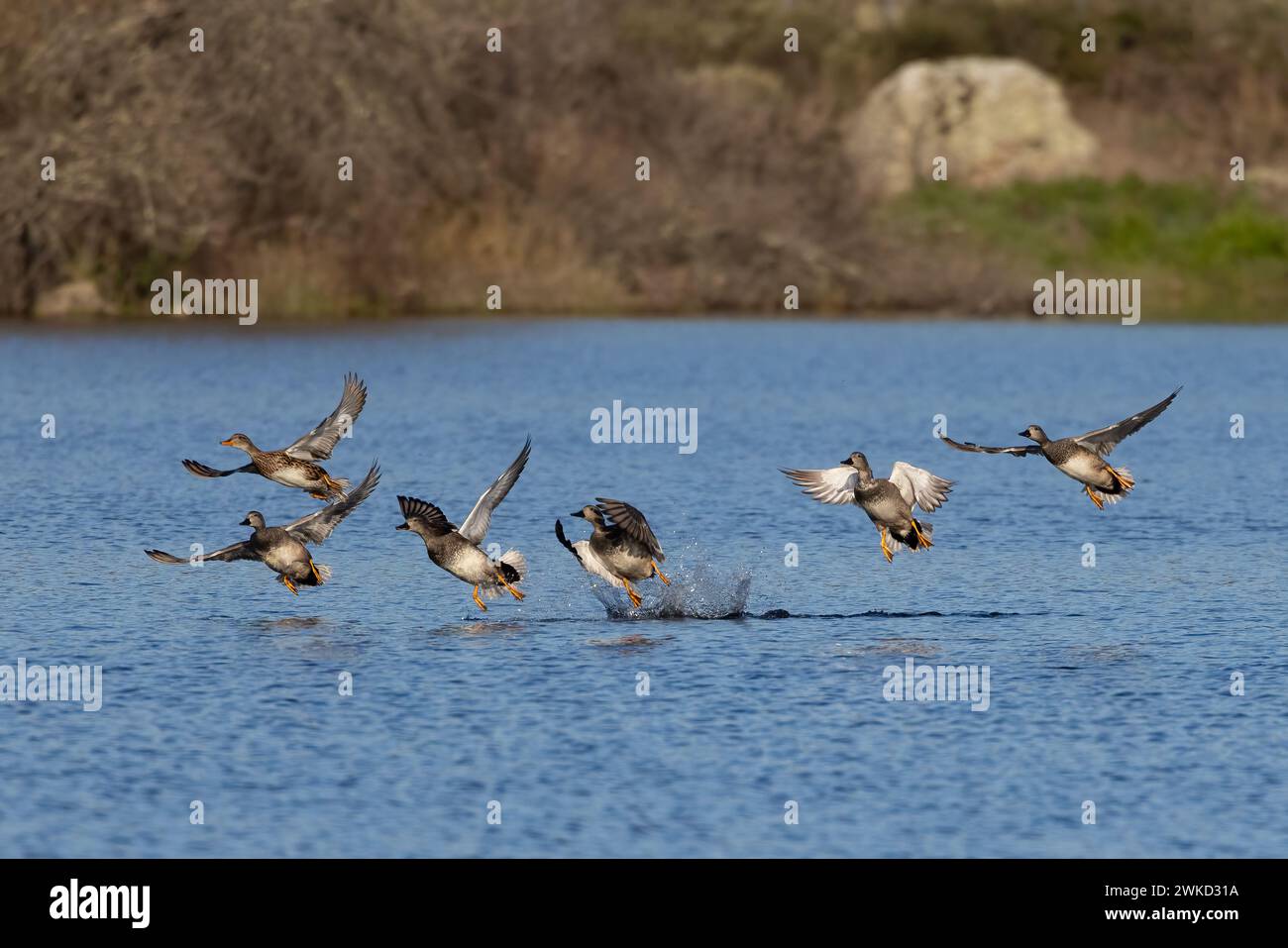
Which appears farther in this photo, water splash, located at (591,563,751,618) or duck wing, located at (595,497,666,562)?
water splash, located at (591,563,751,618)

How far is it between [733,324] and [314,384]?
61.1 ft

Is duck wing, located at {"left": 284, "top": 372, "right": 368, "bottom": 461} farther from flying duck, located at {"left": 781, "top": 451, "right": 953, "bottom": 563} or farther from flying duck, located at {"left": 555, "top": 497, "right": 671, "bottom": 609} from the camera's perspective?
flying duck, located at {"left": 781, "top": 451, "right": 953, "bottom": 563}

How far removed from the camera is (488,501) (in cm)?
1691

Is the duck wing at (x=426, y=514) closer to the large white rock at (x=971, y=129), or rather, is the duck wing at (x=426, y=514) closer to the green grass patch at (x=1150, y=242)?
the green grass patch at (x=1150, y=242)

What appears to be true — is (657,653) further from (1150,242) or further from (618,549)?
(1150,242)

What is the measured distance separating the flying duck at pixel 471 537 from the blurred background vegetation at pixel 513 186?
32056 mm

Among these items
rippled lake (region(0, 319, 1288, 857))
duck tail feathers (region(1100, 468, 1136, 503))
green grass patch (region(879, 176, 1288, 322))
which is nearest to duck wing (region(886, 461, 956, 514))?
rippled lake (region(0, 319, 1288, 857))

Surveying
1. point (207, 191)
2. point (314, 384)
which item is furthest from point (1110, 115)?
point (314, 384)

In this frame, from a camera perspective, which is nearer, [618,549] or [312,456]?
[618,549]

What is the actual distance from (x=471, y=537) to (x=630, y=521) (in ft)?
4.17

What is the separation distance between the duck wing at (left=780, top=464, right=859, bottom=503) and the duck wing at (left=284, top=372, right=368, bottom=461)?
3656 millimetres

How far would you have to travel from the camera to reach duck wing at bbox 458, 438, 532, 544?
16625 mm

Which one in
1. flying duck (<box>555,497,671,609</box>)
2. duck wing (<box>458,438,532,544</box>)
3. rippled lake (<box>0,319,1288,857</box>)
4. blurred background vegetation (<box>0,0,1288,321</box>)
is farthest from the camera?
blurred background vegetation (<box>0,0,1288,321</box>)

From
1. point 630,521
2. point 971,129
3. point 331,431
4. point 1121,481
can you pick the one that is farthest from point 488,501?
point 971,129
